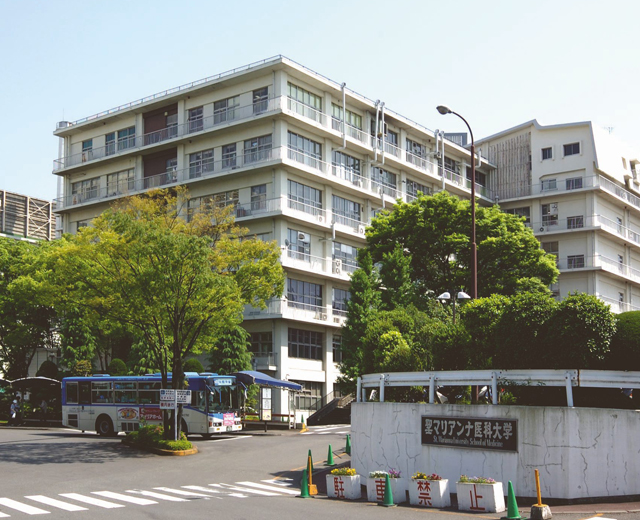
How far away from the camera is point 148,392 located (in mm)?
37156

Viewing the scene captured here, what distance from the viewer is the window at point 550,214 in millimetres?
68750

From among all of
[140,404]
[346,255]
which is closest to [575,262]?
[346,255]

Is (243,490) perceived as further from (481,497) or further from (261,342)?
(261,342)

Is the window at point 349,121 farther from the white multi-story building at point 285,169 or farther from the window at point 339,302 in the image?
the window at point 339,302

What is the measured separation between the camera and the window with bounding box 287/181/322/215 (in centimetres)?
5203

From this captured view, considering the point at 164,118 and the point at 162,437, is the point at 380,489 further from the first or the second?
the point at 164,118

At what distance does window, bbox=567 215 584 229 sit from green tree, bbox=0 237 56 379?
44116mm

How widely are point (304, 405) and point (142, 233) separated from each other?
26.4 metres

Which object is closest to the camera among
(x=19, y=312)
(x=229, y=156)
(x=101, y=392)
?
(x=101, y=392)

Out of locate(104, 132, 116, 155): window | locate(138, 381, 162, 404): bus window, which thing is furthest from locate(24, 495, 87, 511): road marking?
locate(104, 132, 116, 155): window

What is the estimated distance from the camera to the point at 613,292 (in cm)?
6888

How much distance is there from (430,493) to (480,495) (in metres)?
1.44

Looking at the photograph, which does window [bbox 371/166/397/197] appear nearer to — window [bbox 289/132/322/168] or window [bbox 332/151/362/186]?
window [bbox 332/151/362/186]

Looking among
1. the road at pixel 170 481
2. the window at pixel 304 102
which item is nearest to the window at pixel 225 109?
the window at pixel 304 102
